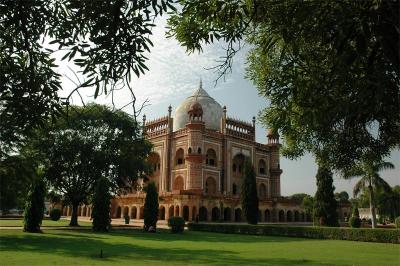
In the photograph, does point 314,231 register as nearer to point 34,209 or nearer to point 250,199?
point 250,199

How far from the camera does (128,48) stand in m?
4.91

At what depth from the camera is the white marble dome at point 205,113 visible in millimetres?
49469

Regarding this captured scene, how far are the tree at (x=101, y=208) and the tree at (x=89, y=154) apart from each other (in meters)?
2.73

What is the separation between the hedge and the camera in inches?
849

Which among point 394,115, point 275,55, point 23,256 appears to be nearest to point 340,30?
point 394,115

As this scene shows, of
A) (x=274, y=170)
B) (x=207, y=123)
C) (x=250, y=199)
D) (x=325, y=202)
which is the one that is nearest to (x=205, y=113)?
(x=207, y=123)

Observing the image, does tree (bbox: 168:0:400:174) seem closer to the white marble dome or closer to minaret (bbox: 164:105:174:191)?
minaret (bbox: 164:105:174:191)

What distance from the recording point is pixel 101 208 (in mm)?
25656

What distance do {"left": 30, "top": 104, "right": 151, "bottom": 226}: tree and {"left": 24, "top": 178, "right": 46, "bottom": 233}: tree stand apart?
4.53 m

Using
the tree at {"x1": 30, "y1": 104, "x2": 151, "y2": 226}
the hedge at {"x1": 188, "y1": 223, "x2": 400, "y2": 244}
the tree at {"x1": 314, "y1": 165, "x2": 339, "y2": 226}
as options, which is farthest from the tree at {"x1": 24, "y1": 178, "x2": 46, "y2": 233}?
the tree at {"x1": 314, "y1": 165, "x2": 339, "y2": 226}

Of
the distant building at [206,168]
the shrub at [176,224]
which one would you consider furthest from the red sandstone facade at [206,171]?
the shrub at [176,224]

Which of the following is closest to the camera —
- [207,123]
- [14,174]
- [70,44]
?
[70,44]

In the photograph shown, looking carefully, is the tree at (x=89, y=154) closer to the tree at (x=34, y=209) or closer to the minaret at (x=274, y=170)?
the tree at (x=34, y=209)

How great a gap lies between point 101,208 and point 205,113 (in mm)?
26229
